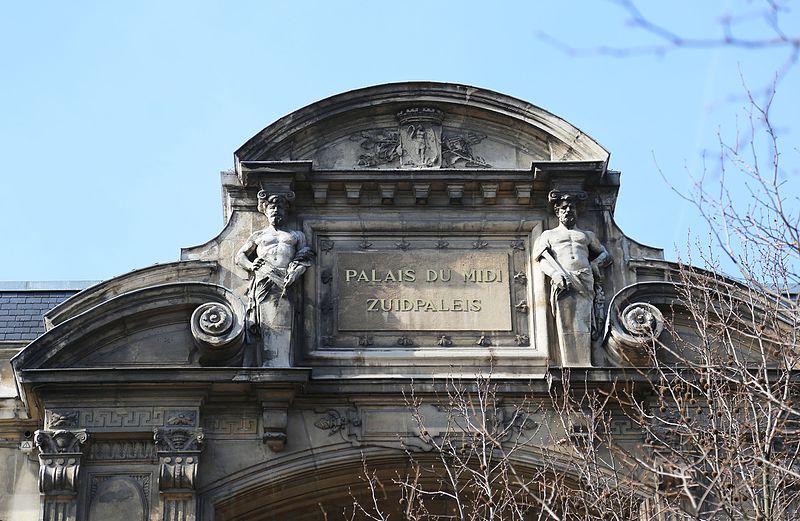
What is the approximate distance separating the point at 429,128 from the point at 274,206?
2.05 meters

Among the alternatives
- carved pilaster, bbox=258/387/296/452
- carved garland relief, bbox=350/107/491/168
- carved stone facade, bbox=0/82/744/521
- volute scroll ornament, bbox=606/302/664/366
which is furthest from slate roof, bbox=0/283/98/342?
volute scroll ornament, bbox=606/302/664/366

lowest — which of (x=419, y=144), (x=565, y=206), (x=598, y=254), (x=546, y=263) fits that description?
(x=546, y=263)

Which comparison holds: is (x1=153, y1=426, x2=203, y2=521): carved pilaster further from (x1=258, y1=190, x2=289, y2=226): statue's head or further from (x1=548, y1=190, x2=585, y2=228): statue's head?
(x1=548, y1=190, x2=585, y2=228): statue's head

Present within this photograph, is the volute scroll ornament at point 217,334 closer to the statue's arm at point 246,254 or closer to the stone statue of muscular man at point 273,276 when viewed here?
the stone statue of muscular man at point 273,276

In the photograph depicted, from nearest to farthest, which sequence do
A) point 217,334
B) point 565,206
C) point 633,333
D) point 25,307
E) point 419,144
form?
point 217,334 < point 633,333 < point 565,206 < point 419,144 < point 25,307

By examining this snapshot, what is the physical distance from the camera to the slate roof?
19.5 metres

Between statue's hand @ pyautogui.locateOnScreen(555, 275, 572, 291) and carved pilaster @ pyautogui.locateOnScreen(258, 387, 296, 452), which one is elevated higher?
statue's hand @ pyautogui.locateOnScreen(555, 275, 572, 291)

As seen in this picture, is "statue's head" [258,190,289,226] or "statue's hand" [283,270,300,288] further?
"statue's head" [258,190,289,226]

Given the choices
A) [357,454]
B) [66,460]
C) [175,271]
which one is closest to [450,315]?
[357,454]

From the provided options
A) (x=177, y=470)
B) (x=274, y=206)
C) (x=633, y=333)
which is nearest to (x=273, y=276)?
(x=274, y=206)

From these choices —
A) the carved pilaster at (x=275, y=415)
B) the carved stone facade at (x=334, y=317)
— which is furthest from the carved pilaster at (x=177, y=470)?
the carved pilaster at (x=275, y=415)

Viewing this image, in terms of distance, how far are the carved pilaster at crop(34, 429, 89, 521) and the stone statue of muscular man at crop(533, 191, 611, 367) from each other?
5.11m

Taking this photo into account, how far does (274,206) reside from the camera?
18141 millimetres

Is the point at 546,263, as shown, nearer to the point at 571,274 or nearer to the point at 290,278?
the point at 571,274
